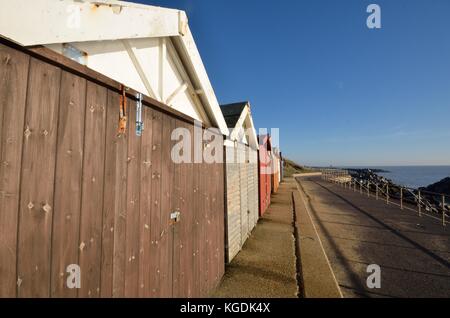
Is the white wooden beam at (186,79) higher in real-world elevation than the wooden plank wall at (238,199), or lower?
higher

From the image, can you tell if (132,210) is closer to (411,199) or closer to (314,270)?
(314,270)

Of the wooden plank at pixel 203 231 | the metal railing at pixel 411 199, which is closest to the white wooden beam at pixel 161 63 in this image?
the wooden plank at pixel 203 231

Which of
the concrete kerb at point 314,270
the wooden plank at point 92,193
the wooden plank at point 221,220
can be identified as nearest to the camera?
the wooden plank at point 92,193

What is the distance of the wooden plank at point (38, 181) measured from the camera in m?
1.29

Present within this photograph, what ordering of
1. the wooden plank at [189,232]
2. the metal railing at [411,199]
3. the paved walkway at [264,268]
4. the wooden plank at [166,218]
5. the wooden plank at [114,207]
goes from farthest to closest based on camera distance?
the metal railing at [411,199]
the paved walkway at [264,268]
the wooden plank at [189,232]
the wooden plank at [166,218]
the wooden plank at [114,207]

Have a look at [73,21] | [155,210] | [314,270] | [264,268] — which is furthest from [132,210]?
[314,270]

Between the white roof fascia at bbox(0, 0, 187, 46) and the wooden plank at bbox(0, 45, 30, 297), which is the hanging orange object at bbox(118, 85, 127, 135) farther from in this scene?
the wooden plank at bbox(0, 45, 30, 297)

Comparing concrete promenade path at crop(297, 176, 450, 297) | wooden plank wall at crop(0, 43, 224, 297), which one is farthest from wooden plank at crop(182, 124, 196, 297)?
concrete promenade path at crop(297, 176, 450, 297)

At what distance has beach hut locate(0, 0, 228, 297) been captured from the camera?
1267 millimetres

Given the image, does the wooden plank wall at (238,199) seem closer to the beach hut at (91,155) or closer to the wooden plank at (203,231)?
the wooden plank at (203,231)

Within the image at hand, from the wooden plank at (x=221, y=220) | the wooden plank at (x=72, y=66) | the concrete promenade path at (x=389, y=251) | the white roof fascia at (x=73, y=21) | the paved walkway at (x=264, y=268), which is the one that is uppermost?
the white roof fascia at (x=73, y=21)

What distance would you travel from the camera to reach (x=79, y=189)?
5.32 feet
